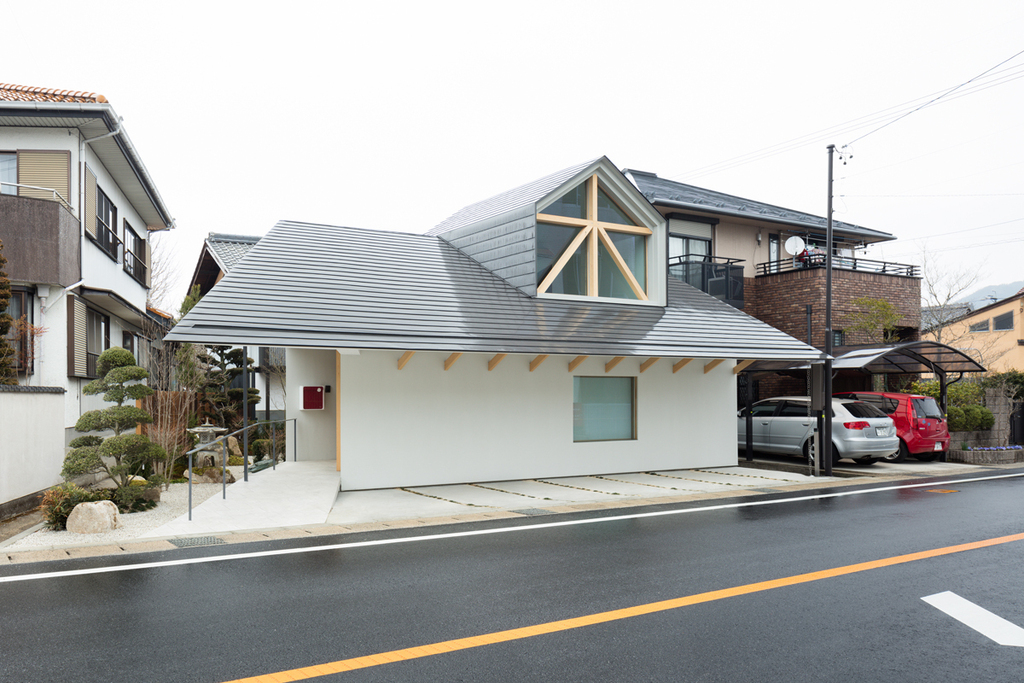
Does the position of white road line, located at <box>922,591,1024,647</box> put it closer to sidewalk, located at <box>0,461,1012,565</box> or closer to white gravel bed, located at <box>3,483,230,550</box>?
sidewalk, located at <box>0,461,1012,565</box>

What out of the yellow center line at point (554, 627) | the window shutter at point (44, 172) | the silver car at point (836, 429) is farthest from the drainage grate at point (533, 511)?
the window shutter at point (44, 172)

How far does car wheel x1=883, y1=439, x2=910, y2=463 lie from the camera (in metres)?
17.1

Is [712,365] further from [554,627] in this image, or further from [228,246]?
[228,246]

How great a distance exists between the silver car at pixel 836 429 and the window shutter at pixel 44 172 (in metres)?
16.8

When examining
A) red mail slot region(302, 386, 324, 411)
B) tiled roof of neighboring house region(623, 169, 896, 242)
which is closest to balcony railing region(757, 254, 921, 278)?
tiled roof of neighboring house region(623, 169, 896, 242)

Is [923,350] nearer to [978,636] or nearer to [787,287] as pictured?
[787,287]

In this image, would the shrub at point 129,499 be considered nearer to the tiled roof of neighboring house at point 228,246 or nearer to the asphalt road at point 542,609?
the asphalt road at point 542,609

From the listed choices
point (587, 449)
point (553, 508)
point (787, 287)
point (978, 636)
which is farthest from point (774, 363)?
point (978, 636)

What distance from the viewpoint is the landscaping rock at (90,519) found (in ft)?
28.1

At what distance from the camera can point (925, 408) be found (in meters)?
17.0

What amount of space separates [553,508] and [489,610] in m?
5.18

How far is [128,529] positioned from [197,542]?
1.45m

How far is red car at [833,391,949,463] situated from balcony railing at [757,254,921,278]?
289 inches

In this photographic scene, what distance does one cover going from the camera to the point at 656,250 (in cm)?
1570
